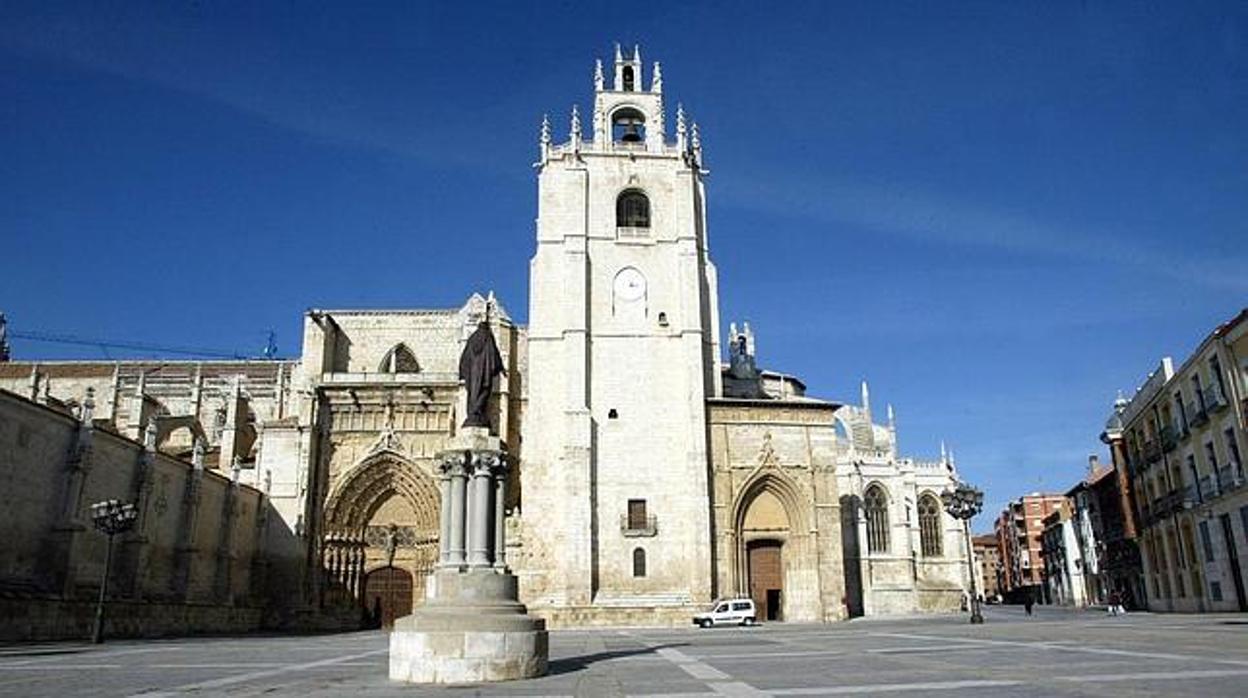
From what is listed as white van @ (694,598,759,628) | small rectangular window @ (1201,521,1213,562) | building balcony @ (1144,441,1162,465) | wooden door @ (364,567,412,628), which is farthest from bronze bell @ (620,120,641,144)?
small rectangular window @ (1201,521,1213,562)

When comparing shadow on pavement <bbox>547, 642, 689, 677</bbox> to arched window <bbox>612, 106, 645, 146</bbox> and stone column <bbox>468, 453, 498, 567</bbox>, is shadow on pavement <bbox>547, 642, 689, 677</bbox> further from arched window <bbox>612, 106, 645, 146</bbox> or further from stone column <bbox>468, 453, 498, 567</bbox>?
arched window <bbox>612, 106, 645, 146</bbox>

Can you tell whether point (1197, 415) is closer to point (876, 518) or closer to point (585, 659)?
point (876, 518)

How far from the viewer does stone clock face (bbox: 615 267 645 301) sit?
109ft

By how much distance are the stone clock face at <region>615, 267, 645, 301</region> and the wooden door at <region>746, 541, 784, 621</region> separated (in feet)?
34.3

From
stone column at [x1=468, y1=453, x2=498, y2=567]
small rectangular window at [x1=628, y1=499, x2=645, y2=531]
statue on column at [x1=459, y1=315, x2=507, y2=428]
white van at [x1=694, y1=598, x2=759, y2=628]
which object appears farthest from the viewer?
small rectangular window at [x1=628, y1=499, x2=645, y2=531]

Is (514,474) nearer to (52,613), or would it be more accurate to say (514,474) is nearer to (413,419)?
(413,419)

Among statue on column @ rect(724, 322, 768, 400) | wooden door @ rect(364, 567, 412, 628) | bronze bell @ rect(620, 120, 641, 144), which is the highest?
bronze bell @ rect(620, 120, 641, 144)

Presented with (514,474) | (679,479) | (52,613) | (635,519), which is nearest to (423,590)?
(514,474)

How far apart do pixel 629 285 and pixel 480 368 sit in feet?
70.0

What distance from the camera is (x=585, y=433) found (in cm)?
3070

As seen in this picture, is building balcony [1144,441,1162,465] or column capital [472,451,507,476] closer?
column capital [472,451,507,476]

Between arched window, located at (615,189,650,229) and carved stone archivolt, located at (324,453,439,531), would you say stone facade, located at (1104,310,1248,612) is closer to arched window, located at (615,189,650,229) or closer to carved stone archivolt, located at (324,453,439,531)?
arched window, located at (615,189,650,229)

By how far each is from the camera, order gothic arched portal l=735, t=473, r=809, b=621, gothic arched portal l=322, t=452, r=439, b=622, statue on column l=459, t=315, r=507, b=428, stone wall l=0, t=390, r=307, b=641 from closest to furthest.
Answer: statue on column l=459, t=315, r=507, b=428 < stone wall l=0, t=390, r=307, b=641 < gothic arched portal l=735, t=473, r=809, b=621 < gothic arched portal l=322, t=452, r=439, b=622

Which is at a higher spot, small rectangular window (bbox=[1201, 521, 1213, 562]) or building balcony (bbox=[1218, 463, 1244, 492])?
building balcony (bbox=[1218, 463, 1244, 492])
